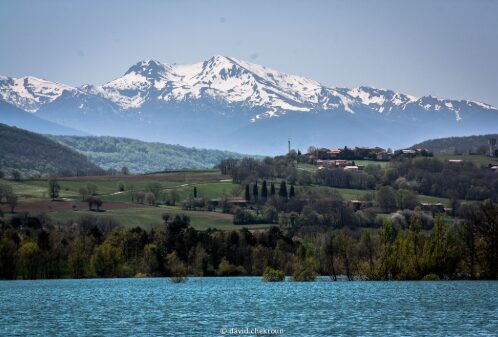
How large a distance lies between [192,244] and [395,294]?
75.8m

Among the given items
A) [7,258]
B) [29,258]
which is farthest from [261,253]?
[7,258]

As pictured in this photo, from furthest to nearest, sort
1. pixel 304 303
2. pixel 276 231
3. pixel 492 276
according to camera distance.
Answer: pixel 276 231, pixel 492 276, pixel 304 303

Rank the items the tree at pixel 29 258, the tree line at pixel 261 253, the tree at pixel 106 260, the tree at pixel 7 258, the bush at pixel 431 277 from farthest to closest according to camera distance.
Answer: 1. the tree at pixel 106 260
2. the tree at pixel 29 258
3. the tree at pixel 7 258
4. the tree line at pixel 261 253
5. the bush at pixel 431 277

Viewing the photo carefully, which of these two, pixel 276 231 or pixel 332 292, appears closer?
pixel 332 292

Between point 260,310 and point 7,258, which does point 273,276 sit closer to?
point 7,258

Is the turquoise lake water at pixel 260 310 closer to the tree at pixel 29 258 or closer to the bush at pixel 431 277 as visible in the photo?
the bush at pixel 431 277

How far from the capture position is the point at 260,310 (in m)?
89.4

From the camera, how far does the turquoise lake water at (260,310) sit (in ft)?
237

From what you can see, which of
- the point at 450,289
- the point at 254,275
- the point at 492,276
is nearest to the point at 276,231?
the point at 254,275

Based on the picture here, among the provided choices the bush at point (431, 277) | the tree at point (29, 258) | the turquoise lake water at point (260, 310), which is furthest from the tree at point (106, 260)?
the bush at point (431, 277)

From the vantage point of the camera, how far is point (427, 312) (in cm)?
8394

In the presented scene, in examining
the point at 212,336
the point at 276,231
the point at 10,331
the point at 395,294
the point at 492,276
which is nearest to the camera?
the point at 212,336

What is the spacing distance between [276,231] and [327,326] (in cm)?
11869

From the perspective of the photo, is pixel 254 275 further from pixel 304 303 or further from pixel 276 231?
pixel 304 303
